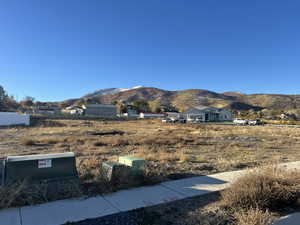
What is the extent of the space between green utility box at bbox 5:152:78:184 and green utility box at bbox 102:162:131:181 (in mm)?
850

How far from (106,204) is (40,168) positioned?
1.79 metres

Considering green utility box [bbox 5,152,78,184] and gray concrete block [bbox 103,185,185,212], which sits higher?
green utility box [bbox 5,152,78,184]

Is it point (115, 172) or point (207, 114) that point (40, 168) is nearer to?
point (115, 172)

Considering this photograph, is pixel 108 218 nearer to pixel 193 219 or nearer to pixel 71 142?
pixel 193 219

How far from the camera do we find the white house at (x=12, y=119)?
33306 millimetres

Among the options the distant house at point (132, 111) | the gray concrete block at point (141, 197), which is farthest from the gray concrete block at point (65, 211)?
the distant house at point (132, 111)

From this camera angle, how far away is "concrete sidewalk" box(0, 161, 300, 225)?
389 centimetres

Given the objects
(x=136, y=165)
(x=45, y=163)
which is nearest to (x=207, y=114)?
(x=136, y=165)

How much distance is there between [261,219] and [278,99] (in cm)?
19502

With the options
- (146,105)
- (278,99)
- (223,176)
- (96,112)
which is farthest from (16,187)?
(278,99)

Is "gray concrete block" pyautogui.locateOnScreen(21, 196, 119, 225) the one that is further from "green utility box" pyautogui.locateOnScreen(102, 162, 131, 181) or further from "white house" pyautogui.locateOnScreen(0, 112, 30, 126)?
"white house" pyautogui.locateOnScreen(0, 112, 30, 126)

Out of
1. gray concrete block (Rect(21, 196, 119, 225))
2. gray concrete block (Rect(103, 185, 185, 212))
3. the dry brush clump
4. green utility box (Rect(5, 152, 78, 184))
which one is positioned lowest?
gray concrete block (Rect(103, 185, 185, 212))

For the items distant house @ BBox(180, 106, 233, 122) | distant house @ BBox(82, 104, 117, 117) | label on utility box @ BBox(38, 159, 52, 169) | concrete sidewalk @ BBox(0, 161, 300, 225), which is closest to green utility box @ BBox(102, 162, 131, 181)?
concrete sidewalk @ BBox(0, 161, 300, 225)

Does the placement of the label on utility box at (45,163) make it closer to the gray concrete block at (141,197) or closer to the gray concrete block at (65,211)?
the gray concrete block at (65,211)
